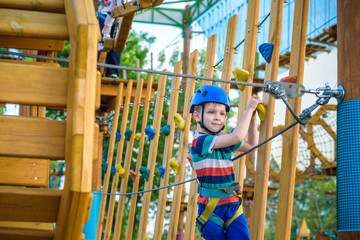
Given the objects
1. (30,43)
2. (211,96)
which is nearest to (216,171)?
(211,96)

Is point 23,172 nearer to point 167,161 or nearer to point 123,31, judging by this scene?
point 123,31

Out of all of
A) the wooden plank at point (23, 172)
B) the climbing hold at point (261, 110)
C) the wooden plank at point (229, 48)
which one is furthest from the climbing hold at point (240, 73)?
the wooden plank at point (23, 172)

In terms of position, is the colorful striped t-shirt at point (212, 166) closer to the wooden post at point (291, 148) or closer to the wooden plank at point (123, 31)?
the wooden post at point (291, 148)

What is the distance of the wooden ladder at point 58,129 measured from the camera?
190cm

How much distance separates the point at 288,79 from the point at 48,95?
170cm

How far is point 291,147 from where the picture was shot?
3316 millimetres

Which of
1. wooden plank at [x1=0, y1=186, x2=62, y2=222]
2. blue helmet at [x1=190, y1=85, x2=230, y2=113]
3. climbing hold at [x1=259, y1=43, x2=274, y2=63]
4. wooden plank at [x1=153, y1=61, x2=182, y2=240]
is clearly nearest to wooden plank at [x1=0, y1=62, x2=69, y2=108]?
wooden plank at [x1=0, y1=186, x2=62, y2=222]

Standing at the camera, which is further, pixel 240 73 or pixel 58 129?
pixel 240 73

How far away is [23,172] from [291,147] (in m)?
1.63

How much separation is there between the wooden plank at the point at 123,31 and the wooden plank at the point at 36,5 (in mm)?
2857

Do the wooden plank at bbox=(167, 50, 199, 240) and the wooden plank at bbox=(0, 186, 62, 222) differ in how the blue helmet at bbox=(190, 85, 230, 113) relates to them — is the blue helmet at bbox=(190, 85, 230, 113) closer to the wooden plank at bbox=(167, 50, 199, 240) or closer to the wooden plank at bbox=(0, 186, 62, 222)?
the wooden plank at bbox=(0, 186, 62, 222)

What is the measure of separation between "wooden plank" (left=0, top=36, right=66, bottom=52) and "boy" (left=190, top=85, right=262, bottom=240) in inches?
43.4

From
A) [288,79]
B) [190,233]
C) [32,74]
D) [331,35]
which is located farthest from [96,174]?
[32,74]

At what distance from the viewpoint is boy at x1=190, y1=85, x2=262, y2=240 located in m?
3.16
